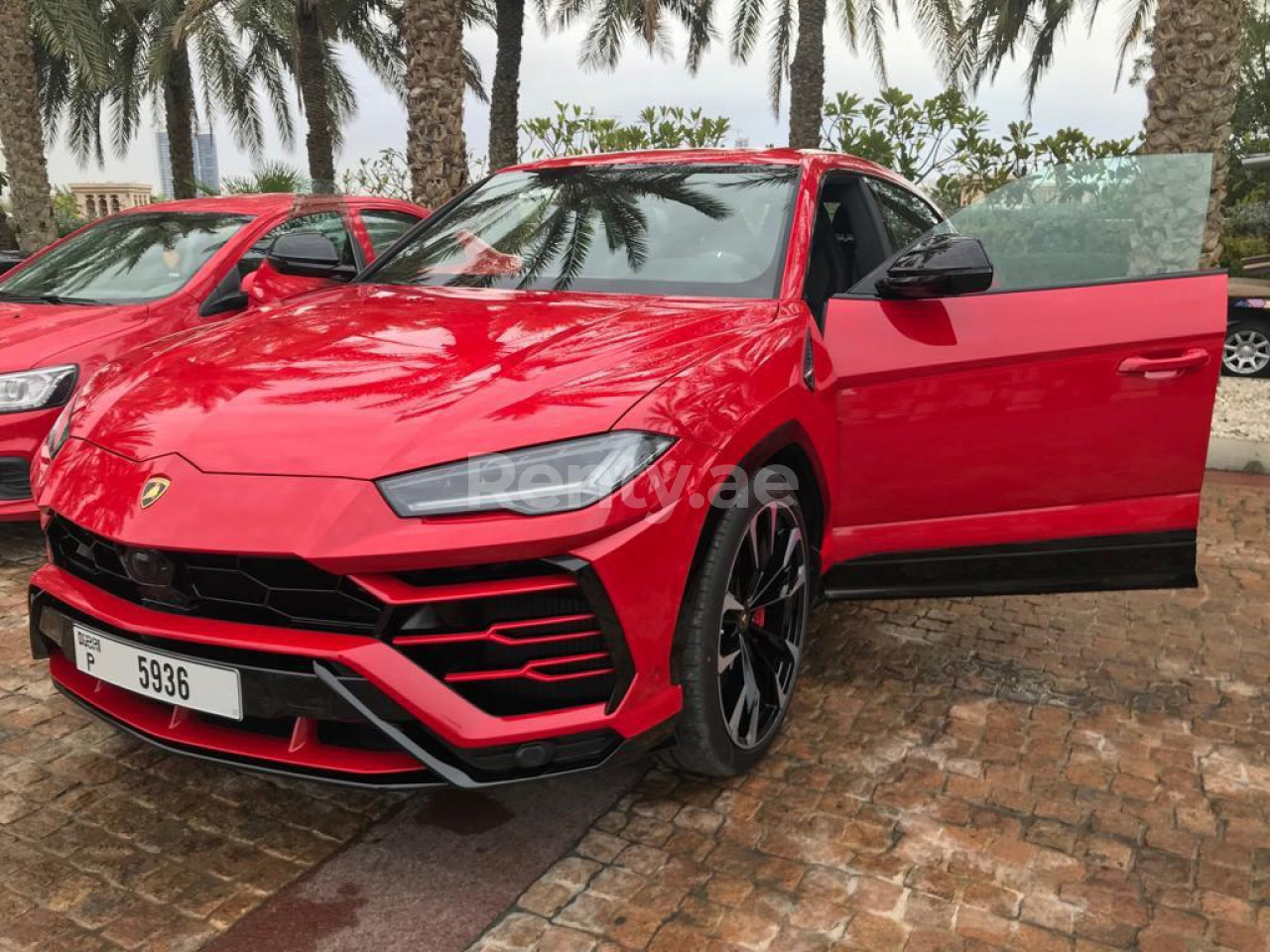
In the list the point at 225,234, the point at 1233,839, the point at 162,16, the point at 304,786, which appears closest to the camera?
the point at 1233,839

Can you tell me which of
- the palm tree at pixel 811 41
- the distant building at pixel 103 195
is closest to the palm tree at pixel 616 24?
the palm tree at pixel 811 41

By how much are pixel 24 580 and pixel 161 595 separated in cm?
266

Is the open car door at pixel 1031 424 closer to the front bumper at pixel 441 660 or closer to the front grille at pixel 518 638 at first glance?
the front bumper at pixel 441 660

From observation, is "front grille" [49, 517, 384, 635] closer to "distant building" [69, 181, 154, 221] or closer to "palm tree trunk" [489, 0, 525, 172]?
"palm tree trunk" [489, 0, 525, 172]

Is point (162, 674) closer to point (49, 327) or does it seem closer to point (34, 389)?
point (34, 389)

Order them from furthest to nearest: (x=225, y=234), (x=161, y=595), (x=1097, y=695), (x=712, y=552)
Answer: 1. (x=225, y=234)
2. (x=1097, y=695)
3. (x=712, y=552)
4. (x=161, y=595)

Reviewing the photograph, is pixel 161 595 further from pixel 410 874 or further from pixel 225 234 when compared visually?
pixel 225 234

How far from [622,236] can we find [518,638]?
1728 millimetres

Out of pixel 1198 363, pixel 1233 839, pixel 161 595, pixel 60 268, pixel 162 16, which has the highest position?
pixel 162 16

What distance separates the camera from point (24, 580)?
454 cm

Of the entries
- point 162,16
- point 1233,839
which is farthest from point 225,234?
point 162,16

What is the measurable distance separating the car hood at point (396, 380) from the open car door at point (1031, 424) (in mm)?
501

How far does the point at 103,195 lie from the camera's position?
1267 inches

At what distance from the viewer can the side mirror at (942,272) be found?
3105 mm
